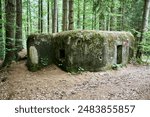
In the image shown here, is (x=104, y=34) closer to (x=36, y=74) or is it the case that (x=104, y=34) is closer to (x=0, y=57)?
(x=36, y=74)

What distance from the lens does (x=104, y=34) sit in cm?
1139

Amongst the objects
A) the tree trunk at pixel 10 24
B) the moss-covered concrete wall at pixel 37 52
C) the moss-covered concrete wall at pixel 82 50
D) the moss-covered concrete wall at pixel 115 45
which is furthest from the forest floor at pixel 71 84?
the tree trunk at pixel 10 24

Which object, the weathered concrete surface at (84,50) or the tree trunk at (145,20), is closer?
the weathered concrete surface at (84,50)

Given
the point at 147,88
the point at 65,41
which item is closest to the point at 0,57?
the point at 65,41

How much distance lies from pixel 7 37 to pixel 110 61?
16.6ft

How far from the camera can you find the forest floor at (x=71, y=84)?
8.09 metres

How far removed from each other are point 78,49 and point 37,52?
2005mm

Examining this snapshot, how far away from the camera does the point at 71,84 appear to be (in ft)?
30.6

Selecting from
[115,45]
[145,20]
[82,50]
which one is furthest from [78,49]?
[145,20]

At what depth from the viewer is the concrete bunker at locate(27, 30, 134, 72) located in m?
10.8

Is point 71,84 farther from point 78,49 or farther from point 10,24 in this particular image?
point 10,24

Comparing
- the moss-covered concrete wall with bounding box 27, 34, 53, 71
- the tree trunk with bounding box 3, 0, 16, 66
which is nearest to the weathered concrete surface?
the moss-covered concrete wall with bounding box 27, 34, 53, 71

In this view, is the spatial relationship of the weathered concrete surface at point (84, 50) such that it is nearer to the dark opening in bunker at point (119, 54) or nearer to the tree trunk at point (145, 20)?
the dark opening in bunker at point (119, 54)

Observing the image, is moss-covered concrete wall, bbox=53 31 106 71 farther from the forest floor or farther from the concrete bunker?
the forest floor
